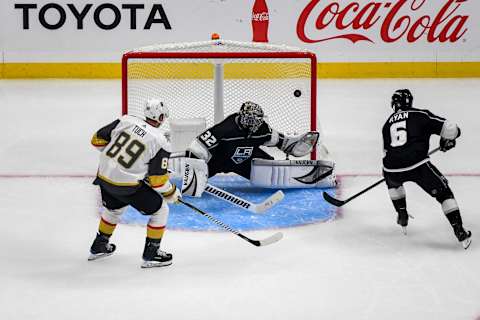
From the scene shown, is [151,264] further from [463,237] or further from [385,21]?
[385,21]

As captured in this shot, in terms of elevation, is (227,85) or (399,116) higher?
(399,116)

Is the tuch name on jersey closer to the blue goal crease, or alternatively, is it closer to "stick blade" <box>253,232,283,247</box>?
"stick blade" <box>253,232,283,247</box>

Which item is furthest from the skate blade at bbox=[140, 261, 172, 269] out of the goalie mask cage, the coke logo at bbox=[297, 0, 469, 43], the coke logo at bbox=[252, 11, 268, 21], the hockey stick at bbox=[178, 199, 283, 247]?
the coke logo at bbox=[297, 0, 469, 43]

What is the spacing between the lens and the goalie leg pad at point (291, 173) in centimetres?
614

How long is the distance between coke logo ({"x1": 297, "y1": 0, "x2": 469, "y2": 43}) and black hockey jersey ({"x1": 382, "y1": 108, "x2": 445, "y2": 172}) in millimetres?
6900

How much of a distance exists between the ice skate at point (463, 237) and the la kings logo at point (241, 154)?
1.66 metres

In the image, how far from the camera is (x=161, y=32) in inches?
467

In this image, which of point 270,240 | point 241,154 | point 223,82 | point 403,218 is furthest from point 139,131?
point 223,82

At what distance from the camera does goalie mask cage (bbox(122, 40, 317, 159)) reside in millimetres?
6719

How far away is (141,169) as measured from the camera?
4383 mm

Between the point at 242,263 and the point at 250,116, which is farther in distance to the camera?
the point at 250,116

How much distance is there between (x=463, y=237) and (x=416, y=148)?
50cm

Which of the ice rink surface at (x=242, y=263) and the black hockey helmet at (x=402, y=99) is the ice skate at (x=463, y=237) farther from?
the black hockey helmet at (x=402, y=99)

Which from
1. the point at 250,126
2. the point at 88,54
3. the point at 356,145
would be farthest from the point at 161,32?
the point at 250,126
